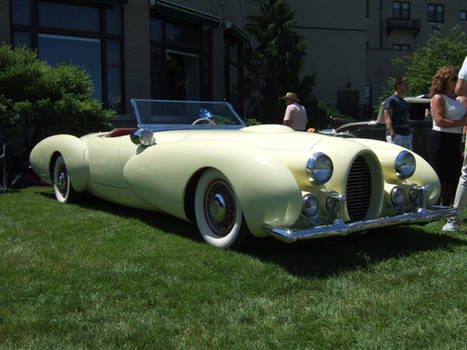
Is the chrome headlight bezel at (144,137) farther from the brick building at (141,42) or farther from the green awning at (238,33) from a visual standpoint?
the green awning at (238,33)

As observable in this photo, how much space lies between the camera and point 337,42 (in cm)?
2655

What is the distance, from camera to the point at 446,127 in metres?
4.47

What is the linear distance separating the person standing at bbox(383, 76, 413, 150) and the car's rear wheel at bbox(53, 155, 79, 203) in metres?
3.79

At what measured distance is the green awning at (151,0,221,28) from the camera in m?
12.2

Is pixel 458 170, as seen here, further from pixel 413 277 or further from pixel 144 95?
pixel 144 95

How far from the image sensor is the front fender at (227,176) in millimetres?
3135

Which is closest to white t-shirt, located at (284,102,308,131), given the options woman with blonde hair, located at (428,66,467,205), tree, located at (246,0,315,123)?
woman with blonde hair, located at (428,66,467,205)

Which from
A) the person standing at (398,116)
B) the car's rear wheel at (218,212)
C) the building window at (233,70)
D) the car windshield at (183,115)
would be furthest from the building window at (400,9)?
the car's rear wheel at (218,212)

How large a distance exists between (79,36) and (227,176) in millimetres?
9270

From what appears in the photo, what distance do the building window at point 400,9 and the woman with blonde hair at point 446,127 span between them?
3412 centimetres

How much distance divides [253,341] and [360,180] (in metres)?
1.87

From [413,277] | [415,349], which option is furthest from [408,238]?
[415,349]

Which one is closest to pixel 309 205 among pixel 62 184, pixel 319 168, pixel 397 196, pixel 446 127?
pixel 319 168

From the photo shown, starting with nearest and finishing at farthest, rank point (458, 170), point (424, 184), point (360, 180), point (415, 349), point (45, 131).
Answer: point (415, 349) → point (360, 180) → point (424, 184) → point (458, 170) → point (45, 131)
